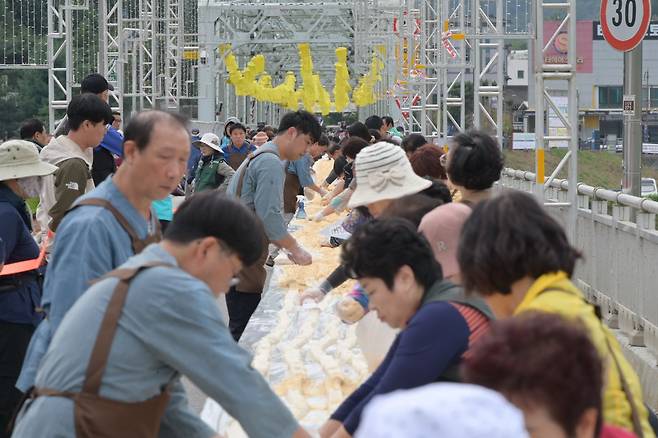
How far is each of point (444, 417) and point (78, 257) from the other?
278 centimetres

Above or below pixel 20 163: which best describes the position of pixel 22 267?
below

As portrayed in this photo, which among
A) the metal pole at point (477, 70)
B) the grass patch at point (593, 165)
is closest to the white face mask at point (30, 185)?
the metal pole at point (477, 70)

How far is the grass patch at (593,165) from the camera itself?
3593 centimetres

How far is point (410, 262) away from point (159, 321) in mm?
823

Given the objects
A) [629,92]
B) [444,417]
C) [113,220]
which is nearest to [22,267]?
[113,220]

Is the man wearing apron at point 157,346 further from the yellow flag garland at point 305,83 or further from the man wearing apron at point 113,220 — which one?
the yellow flag garland at point 305,83

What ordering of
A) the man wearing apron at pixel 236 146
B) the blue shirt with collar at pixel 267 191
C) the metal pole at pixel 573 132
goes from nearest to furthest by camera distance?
the blue shirt with collar at pixel 267 191
the metal pole at pixel 573 132
the man wearing apron at pixel 236 146

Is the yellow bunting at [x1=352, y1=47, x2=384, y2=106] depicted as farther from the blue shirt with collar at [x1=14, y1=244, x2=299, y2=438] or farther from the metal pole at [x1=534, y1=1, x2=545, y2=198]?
the blue shirt with collar at [x1=14, y1=244, x2=299, y2=438]

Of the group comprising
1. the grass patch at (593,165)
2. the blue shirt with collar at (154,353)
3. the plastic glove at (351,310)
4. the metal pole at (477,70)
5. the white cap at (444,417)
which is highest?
the metal pole at (477,70)

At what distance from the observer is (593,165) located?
4094 centimetres

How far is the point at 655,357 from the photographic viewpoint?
325 inches

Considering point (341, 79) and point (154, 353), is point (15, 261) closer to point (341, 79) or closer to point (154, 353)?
point (154, 353)

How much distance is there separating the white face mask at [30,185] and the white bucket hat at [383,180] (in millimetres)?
2158

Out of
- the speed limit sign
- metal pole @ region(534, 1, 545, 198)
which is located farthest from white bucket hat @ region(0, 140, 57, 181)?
the speed limit sign
